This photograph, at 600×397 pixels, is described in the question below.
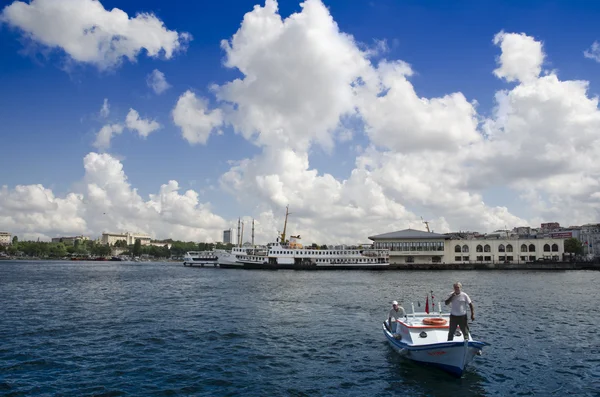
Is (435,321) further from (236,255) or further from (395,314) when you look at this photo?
(236,255)

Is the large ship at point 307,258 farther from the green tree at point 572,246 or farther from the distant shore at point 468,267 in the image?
the green tree at point 572,246

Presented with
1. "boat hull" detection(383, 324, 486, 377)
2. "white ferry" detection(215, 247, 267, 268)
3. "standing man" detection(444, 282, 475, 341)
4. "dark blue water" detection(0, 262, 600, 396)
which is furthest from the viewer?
"white ferry" detection(215, 247, 267, 268)

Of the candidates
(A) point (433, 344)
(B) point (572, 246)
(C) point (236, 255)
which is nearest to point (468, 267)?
(B) point (572, 246)

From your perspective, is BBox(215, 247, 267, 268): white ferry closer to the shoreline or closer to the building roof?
the shoreline

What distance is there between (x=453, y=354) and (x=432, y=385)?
1.69 m

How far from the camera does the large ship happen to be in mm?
135012

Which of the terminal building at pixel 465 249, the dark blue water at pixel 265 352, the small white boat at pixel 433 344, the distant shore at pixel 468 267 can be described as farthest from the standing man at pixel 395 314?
the terminal building at pixel 465 249

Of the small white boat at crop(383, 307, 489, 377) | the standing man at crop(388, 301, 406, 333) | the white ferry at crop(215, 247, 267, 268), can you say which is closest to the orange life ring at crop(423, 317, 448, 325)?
the small white boat at crop(383, 307, 489, 377)

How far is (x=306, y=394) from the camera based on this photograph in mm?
17109

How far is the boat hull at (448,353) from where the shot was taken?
18.4 meters

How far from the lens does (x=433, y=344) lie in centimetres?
1922

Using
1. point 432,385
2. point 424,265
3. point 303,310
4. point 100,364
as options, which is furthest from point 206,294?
point 424,265

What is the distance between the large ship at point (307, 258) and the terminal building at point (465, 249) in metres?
6.92

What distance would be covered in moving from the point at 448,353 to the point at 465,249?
5351 inches
